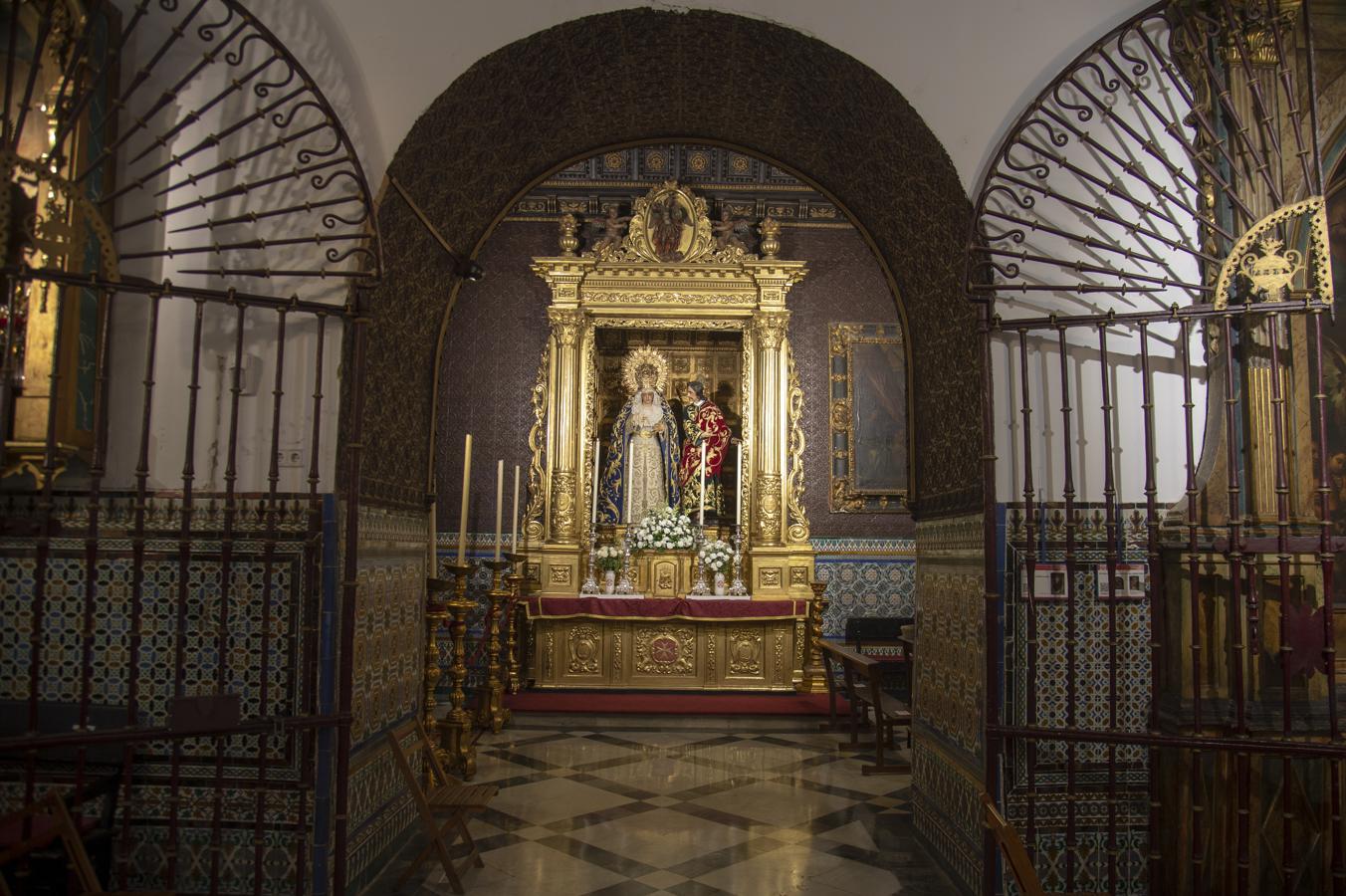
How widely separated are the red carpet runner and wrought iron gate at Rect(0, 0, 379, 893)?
4889mm

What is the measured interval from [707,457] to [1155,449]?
21.0ft

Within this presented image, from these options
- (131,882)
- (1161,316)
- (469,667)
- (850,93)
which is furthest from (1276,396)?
(469,667)

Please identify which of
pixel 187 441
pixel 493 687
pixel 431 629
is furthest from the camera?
pixel 493 687

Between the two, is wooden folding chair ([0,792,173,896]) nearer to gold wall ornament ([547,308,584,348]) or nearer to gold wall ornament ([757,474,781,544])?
→ gold wall ornament ([757,474,781,544])

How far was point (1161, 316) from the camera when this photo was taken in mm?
3730

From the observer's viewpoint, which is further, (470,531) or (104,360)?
(470,531)

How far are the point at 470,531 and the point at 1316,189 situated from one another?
319 inches

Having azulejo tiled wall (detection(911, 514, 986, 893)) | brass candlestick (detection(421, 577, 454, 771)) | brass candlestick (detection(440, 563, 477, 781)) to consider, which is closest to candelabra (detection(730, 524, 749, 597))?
brass candlestick (detection(440, 563, 477, 781))

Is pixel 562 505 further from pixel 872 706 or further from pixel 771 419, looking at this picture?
pixel 872 706

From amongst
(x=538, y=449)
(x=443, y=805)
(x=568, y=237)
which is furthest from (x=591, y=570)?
(x=443, y=805)

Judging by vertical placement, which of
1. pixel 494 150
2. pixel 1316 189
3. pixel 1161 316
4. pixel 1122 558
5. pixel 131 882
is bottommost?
pixel 131 882

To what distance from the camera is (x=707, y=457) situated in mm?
10477

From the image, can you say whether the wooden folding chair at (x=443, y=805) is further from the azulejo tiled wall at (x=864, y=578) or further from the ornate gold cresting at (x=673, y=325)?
the azulejo tiled wall at (x=864, y=578)

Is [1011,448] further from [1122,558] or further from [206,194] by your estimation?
[206,194]
